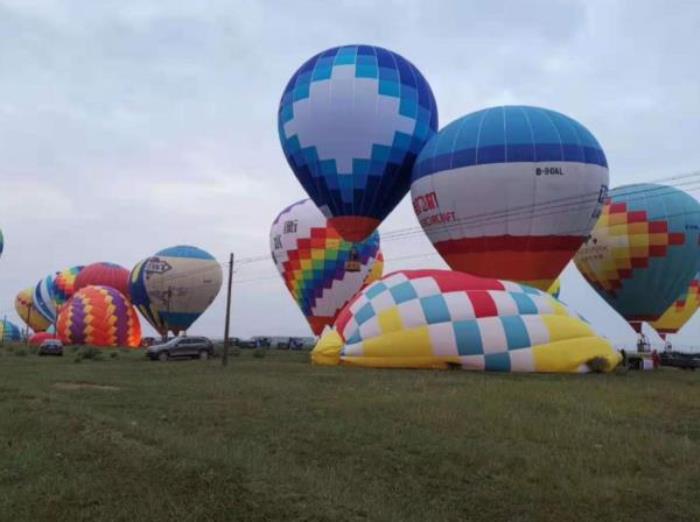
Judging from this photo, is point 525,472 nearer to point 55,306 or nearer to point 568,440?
point 568,440

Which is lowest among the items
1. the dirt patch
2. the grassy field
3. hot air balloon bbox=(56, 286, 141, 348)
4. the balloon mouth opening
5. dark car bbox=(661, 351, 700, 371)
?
the grassy field

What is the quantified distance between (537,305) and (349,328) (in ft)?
21.4

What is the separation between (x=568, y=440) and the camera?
11859 millimetres

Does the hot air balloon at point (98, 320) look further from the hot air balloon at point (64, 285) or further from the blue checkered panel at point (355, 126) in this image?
the blue checkered panel at point (355, 126)

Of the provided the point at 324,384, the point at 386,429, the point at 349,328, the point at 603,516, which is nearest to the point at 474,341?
the point at 349,328

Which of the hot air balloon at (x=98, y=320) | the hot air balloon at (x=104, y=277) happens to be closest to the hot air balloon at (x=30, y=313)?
the hot air balloon at (x=104, y=277)

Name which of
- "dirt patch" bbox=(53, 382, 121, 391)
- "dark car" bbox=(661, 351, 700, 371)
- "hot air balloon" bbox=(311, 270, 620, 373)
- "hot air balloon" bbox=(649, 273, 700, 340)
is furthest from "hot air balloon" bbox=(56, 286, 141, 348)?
"dirt patch" bbox=(53, 382, 121, 391)

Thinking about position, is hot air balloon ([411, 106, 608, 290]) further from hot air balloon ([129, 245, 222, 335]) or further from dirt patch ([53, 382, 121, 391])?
hot air balloon ([129, 245, 222, 335])

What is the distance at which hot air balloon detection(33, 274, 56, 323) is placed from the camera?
91.2 meters

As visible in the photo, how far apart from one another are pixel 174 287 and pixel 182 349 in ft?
82.7

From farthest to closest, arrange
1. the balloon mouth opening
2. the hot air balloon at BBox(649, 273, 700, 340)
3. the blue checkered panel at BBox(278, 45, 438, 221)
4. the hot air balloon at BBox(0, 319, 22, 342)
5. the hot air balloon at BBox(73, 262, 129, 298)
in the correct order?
1. the hot air balloon at BBox(0, 319, 22, 342)
2. the hot air balloon at BBox(73, 262, 129, 298)
3. the hot air balloon at BBox(649, 273, 700, 340)
4. the balloon mouth opening
5. the blue checkered panel at BBox(278, 45, 438, 221)

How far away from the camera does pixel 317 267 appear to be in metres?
45.1

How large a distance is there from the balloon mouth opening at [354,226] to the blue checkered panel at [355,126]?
291 millimetres

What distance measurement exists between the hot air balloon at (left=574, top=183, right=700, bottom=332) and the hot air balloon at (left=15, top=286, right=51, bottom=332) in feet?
247
